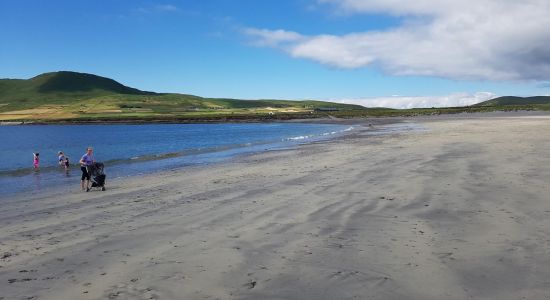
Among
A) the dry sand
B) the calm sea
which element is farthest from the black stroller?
the calm sea

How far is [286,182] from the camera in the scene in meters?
19.3

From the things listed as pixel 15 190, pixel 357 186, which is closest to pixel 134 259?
pixel 357 186

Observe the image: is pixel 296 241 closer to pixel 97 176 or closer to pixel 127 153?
pixel 97 176

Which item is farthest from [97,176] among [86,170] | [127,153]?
[127,153]

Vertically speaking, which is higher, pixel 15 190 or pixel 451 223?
pixel 451 223

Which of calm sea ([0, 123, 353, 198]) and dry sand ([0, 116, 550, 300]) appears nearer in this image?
dry sand ([0, 116, 550, 300])

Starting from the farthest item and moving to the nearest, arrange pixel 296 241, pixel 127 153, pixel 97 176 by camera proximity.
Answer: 1. pixel 127 153
2. pixel 97 176
3. pixel 296 241

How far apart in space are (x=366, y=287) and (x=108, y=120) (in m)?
204

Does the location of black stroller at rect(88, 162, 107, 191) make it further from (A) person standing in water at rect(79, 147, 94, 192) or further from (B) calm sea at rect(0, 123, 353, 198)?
(B) calm sea at rect(0, 123, 353, 198)

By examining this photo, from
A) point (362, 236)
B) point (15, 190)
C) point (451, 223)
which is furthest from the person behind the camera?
point (15, 190)

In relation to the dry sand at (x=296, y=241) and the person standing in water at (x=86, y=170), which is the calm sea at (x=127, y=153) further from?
the dry sand at (x=296, y=241)

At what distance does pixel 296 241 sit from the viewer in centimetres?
958

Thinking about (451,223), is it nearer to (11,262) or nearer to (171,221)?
(171,221)

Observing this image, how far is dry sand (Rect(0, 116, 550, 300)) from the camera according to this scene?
6.98 meters
